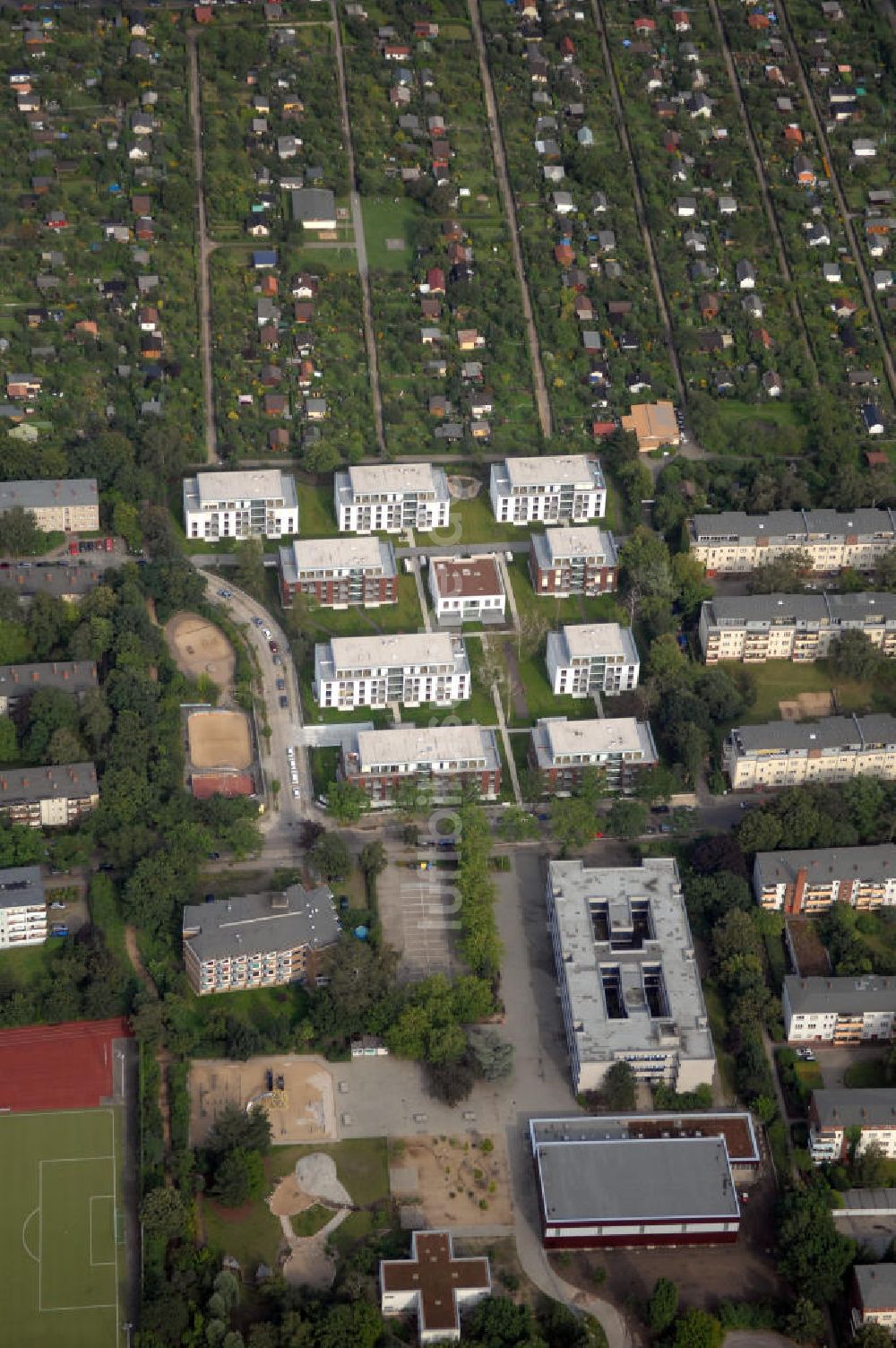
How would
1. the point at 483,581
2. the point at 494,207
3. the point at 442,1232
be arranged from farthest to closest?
the point at 494,207 < the point at 483,581 < the point at 442,1232

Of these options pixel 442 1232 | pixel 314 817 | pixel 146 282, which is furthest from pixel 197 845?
pixel 146 282

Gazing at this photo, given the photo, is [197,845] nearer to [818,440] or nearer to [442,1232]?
[442,1232]

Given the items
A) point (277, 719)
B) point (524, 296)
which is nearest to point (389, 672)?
point (277, 719)

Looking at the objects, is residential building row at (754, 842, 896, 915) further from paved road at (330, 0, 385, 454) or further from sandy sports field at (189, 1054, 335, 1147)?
paved road at (330, 0, 385, 454)

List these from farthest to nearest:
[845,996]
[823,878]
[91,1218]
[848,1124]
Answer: [823,878] < [845,996] < [848,1124] < [91,1218]

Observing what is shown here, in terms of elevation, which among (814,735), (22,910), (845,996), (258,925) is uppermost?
(814,735)

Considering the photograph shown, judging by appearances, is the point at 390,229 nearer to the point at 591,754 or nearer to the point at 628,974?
the point at 591,754

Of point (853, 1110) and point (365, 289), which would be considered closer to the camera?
point (853, 1110)

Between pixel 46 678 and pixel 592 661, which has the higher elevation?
pixel 46 678
